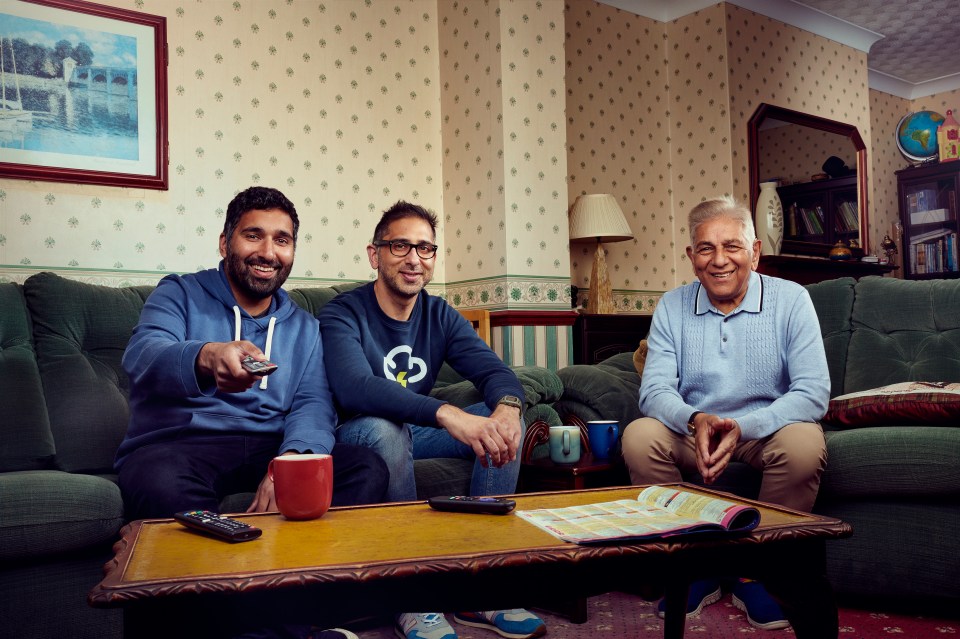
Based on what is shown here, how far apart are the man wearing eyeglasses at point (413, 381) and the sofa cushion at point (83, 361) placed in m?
0.65

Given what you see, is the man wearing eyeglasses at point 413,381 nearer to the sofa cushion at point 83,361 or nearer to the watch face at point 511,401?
the watch face at point 511,401

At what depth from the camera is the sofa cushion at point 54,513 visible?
5.45 feet

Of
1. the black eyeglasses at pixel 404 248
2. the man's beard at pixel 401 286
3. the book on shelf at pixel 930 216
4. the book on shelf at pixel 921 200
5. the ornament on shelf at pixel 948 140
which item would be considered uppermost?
the ornament on shelf at pixel 948 140

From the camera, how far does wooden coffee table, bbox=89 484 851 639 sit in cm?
95

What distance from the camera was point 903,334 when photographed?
2598 mm

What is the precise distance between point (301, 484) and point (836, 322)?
2.10 m

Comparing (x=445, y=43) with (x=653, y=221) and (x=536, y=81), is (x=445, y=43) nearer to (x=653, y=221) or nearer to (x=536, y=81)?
(x=536, y=81)

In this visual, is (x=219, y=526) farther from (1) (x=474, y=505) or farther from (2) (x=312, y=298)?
(2) (x=312, y=298)

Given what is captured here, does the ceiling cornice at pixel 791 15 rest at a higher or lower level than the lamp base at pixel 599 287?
higher

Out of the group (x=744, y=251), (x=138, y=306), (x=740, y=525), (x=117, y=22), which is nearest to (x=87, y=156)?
(x=117, y=22)

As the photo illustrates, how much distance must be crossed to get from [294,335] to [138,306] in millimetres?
697

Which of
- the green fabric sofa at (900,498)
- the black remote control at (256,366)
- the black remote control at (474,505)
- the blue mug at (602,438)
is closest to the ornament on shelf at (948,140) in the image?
the green fabric sofa at (900,498)

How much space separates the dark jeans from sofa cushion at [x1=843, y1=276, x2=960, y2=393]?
167cm

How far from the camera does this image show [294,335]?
208 cm
